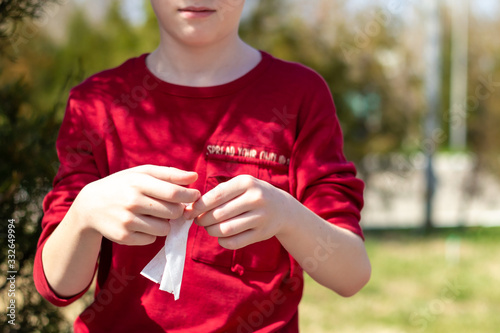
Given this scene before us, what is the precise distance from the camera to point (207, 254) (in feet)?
4.60

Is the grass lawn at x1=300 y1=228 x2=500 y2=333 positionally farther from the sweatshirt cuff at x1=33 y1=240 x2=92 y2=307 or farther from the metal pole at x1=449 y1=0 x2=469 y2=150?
the metal pole at x1=449 y1=0 x2=469 y2=150

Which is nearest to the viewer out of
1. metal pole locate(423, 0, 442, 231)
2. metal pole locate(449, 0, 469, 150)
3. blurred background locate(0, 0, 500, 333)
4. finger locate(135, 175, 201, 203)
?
finger locate(135, 175, 201, 203)

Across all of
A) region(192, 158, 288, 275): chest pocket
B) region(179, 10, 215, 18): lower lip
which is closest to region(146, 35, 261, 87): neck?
region(179, 10, 215, 18): lower lip

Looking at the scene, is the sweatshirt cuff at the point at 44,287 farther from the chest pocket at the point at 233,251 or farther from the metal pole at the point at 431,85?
the metal pole at the point at 431,85

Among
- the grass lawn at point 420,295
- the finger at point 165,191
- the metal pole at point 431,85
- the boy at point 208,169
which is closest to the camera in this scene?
the finger at point 165,191

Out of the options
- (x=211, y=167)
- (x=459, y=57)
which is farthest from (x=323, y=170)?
(x=459, y=57)

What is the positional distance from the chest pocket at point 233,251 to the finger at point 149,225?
0.23 m

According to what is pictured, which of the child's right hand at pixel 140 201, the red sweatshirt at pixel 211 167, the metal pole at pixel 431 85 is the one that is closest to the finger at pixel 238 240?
the child's right hand at pixel 140 201

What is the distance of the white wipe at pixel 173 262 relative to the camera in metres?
1.21

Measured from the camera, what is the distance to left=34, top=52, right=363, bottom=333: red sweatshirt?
54.9 inches

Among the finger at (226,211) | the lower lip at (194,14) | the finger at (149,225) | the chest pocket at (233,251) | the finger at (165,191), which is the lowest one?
the chest pocket at (233,251)

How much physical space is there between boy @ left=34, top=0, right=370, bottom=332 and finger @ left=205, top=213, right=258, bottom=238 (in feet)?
0.42

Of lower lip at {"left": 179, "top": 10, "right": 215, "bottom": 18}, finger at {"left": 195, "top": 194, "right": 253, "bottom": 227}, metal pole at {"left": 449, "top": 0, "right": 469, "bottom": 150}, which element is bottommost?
metal pole at {"left": 449, "top": 0, "right": 469, "bottom": 150}

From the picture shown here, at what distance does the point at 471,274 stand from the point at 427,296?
3.26ft
